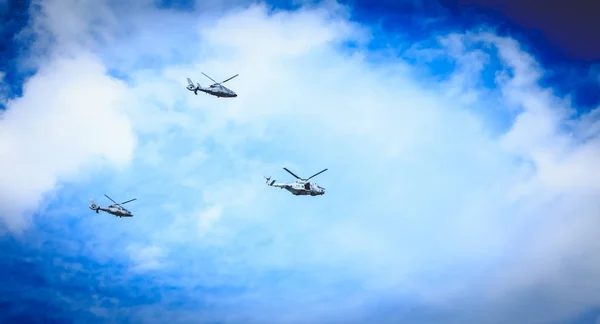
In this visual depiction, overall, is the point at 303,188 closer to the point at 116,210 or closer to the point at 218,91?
the point at 218,91

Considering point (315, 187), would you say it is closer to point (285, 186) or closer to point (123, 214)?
point (285, 186)

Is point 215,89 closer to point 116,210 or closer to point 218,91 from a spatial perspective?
point 218,91

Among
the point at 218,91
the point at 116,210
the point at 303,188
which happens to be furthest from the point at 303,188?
the point at 116,210

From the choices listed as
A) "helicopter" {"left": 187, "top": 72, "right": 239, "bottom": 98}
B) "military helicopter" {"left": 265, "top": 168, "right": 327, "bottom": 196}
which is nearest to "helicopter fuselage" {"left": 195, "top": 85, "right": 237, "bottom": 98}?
"helicopter" {"left": 187, "top": 72, "right": 239, "bottom": 98}

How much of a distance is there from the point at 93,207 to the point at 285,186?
62258 mm

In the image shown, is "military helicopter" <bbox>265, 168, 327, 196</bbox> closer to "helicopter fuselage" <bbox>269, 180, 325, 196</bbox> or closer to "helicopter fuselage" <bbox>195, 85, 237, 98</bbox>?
"helicopter fuselage" <bbox>269, 180, 325, 196</bbox>

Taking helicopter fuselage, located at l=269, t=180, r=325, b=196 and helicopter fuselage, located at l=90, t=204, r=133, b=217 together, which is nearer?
helicopter fuselage, located at l=269, t=180, r=325, b=196

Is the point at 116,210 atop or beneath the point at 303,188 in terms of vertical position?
atop

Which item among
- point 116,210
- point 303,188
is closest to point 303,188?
point 303,188

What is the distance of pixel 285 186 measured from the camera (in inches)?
4722

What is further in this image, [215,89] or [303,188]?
[215,89]

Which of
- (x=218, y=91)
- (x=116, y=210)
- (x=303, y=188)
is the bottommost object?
(x=303, y=188)

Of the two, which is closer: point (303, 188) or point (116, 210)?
point (303, 188)

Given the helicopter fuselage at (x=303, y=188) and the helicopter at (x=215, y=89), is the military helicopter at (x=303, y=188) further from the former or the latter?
the helicopter at (x=215, y=89)
